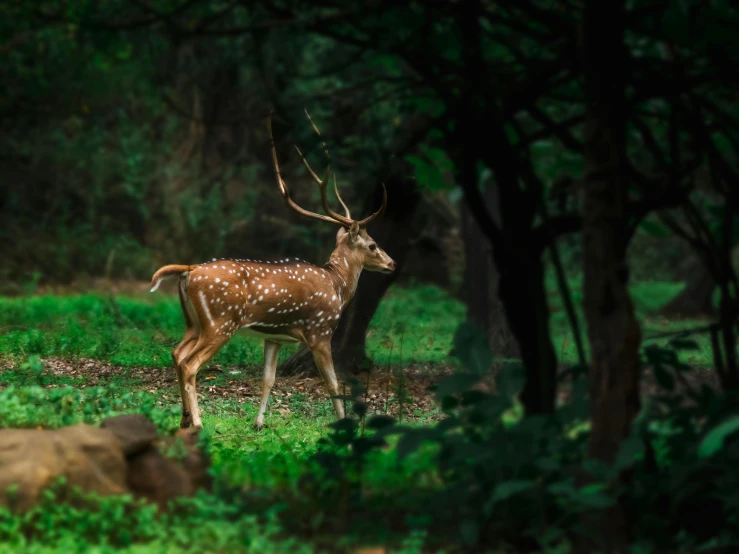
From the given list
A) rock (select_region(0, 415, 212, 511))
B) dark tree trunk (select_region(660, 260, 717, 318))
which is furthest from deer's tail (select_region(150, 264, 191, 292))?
dark tree trunk (select_region(660, 260, 717, 318))

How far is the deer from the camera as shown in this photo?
8328 mm

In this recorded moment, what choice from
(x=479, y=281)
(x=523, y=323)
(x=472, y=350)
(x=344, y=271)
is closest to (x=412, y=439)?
(x=472, y=350)

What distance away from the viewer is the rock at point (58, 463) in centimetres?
451

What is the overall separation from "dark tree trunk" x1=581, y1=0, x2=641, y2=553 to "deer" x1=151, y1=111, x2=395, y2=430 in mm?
3810

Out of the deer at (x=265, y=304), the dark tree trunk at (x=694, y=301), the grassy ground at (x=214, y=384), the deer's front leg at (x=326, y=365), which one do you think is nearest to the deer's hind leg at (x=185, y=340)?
the deer at (x=265, y=304)

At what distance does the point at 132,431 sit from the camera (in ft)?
16.6

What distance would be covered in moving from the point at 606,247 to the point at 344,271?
5.75m

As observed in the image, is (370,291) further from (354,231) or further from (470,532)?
(470,532)

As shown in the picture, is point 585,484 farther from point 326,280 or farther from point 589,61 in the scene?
point 326,280

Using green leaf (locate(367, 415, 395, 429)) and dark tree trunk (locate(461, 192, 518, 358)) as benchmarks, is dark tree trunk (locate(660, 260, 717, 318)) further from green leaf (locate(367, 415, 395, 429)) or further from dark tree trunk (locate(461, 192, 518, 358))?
green leaf (locate(367, 415, 395, 429))

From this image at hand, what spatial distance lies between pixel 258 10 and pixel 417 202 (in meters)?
6.05

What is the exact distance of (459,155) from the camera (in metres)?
4.58

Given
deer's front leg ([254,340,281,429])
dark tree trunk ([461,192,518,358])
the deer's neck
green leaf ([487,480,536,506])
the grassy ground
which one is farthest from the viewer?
dark tree trunk ([461,192,518,358])

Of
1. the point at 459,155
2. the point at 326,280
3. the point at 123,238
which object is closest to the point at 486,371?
the point at 459,155
